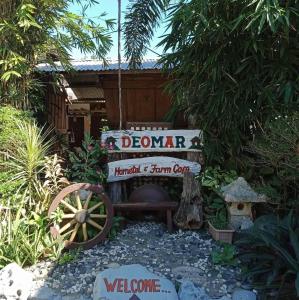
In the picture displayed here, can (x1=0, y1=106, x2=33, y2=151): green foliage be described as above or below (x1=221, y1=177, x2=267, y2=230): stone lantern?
above

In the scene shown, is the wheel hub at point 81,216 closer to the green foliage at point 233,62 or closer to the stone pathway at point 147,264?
the stone pathway at point 147,264

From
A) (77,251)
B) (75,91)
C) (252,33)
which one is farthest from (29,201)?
(75,91)

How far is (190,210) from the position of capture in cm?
502

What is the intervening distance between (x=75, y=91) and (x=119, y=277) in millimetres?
7029

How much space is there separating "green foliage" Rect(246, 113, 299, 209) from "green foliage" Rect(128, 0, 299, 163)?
326 mm

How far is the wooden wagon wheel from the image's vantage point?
4477 millimetres

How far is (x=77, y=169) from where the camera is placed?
5488 mm

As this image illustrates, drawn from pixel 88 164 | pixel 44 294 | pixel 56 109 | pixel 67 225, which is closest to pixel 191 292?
pixel 44 294

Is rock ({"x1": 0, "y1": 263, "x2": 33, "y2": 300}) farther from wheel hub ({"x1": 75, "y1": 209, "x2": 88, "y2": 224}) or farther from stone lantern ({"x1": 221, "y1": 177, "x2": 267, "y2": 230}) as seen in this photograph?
stone lantern ({"x1": 221, "y1": 177, "x2": 267, "y2": 230})

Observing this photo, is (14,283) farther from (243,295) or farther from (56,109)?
(56,109)

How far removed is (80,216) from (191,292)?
1.57m

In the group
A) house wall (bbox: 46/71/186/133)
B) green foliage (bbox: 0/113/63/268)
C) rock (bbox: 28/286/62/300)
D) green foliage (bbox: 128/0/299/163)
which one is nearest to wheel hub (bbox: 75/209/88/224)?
green foliage (bbox: 0/113/63/268)

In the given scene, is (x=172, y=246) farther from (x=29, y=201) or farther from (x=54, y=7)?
(x=54, y=7)

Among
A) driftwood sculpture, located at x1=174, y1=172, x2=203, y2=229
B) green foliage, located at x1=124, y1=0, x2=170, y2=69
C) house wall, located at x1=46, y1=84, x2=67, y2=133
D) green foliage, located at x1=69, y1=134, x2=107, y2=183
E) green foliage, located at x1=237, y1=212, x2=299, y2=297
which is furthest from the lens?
house wall, located at x1=46, y1=84, x2=67, y2=133
